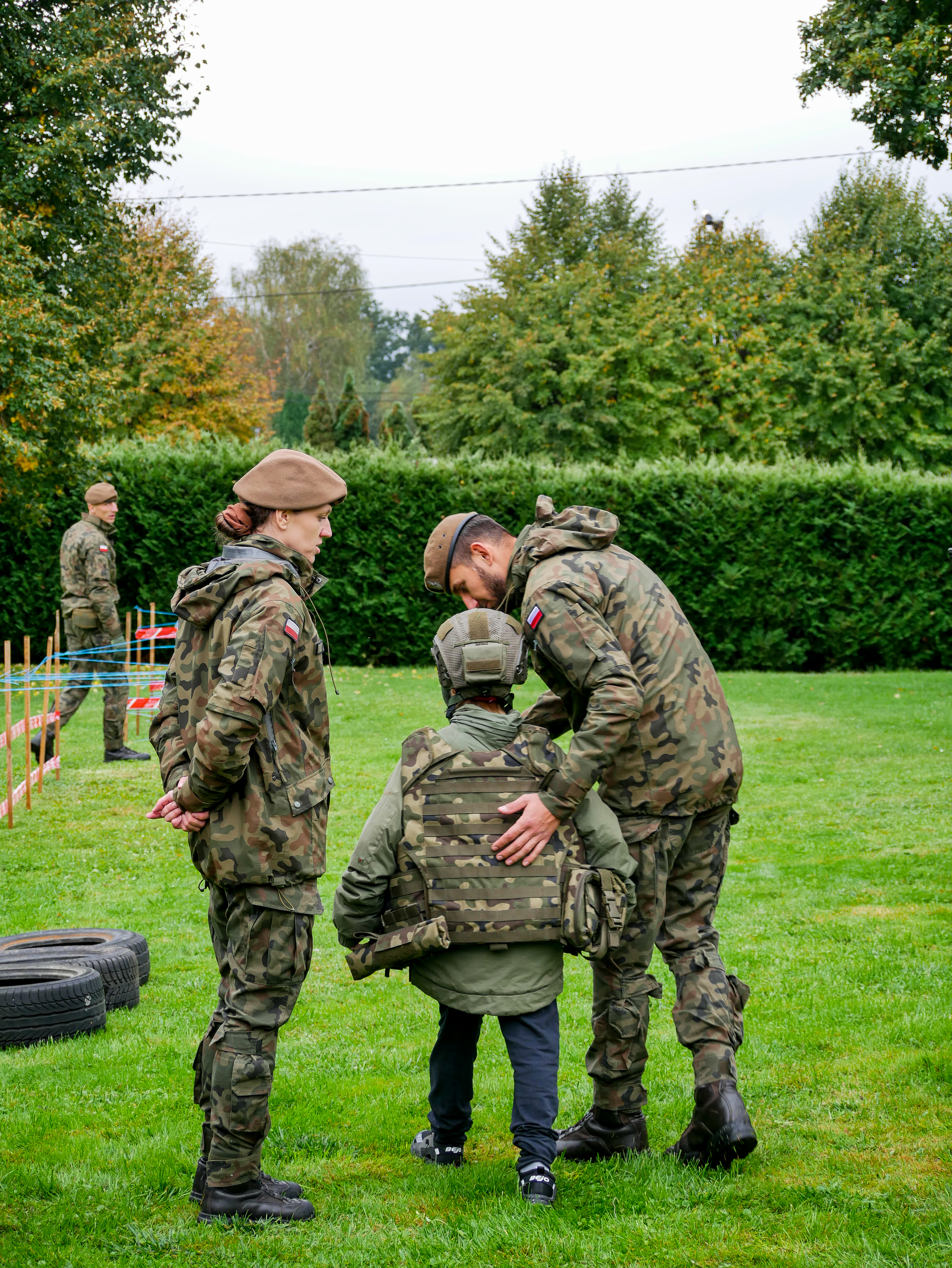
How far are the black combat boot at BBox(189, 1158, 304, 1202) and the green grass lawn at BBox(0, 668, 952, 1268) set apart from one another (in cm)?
6

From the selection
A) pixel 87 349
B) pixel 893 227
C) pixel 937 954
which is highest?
pixel 893 227

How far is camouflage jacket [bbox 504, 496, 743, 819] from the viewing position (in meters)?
3.62

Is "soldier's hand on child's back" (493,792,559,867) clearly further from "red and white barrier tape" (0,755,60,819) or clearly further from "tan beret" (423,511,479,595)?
"red and white barrier tape" (0,755,60,819)

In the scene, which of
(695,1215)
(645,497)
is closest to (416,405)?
(645,497)

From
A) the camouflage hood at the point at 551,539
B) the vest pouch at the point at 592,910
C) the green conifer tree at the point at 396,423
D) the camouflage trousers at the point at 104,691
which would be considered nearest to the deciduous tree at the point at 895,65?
the camouflage trousers at the point at 104,691

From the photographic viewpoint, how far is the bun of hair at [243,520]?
12.2 ft

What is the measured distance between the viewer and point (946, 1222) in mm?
3410

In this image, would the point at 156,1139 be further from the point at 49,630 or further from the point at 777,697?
the point at 49,630

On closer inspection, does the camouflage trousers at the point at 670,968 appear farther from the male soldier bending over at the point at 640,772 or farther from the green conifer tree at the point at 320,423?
the green conifer tree at the point at 320,423

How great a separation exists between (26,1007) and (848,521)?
18.7 meters

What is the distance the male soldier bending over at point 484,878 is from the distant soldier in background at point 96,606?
9045 mm

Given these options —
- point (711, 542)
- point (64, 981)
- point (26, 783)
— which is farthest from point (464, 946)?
point (711, 542)

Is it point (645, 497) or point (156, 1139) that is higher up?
point (645, 497)

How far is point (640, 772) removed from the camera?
3.81 meters
